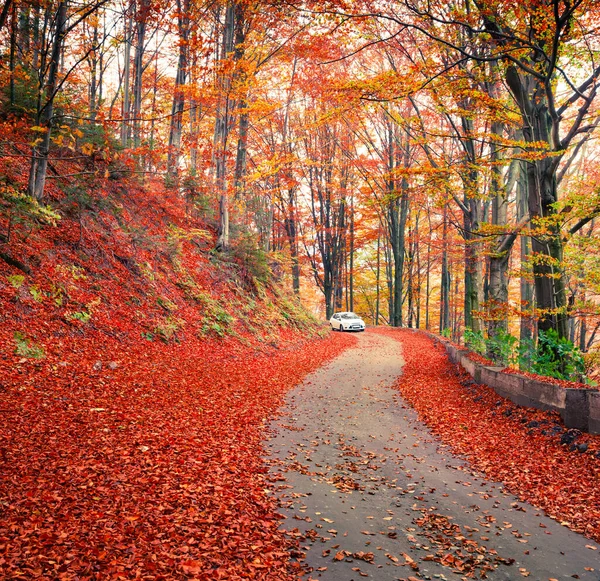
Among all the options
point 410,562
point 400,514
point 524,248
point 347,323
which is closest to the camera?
point 410,562

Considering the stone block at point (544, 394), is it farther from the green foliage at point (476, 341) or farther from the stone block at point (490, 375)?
the green foliage at point (476, 341)

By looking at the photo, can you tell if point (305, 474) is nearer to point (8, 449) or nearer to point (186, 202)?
point (8, 449)

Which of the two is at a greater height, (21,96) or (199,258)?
(21,96)

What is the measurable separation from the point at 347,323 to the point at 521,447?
20.6m

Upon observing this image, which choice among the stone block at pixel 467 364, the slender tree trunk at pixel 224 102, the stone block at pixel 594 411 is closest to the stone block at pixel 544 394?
the stone block at pixel 594 411

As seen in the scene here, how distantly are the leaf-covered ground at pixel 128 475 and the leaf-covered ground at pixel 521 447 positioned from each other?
2.80 meters

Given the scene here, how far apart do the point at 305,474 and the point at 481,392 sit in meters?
5.17

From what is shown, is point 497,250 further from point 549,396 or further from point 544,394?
point 549,396

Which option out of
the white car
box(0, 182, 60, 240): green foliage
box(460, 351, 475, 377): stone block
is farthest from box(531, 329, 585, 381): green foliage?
the white car

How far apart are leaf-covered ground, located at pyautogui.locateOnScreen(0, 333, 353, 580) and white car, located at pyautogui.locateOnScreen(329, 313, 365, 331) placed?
18638 mm

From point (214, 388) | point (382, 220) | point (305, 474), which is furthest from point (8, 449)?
point (382, 220)

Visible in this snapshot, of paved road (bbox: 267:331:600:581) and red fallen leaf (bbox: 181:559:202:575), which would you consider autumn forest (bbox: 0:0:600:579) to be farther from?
paved road (bbox: 267:331:600:581)

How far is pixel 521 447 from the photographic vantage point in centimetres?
585

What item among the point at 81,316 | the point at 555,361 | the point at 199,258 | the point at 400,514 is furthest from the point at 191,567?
the point at 199,258
